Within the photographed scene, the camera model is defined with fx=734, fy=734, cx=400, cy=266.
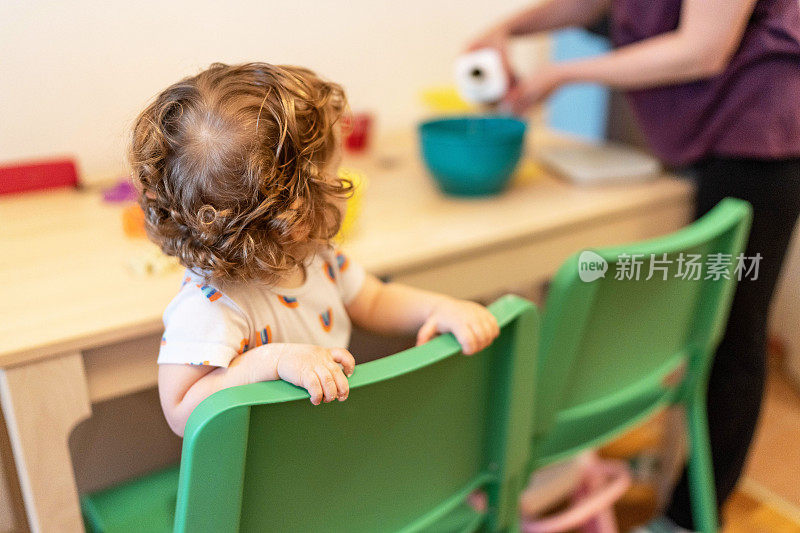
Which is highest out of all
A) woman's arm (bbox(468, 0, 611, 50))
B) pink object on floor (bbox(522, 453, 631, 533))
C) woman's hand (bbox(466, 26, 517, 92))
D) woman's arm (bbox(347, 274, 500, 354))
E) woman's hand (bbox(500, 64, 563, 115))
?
woman's arm (bbox(468, 0, 611, 50))

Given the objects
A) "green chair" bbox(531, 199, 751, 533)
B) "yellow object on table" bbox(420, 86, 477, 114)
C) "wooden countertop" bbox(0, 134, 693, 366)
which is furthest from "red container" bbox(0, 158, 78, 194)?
"green chair" bbox(531, 199, 751, 533)

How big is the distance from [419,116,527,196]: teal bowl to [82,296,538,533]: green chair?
0.49 metres

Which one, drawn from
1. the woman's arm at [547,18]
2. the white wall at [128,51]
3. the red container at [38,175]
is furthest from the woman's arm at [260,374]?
the woman's arm at [547,18]

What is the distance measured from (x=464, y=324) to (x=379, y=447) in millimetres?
137

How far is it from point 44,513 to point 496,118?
0.89m

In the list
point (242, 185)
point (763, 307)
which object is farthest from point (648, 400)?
point (242, 185)

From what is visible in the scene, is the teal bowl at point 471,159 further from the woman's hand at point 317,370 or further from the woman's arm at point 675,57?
the woman's hand at point 317,370

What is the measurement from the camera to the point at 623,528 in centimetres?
133

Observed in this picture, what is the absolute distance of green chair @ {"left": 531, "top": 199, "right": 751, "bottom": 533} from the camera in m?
0.76

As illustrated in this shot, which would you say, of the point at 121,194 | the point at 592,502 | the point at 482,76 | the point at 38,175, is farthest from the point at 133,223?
the point at 592,502

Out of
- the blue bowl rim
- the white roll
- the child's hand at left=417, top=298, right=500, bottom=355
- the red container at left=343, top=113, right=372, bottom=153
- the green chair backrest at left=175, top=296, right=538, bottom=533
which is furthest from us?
the red container at left=343, top=113, right=372, bottom=153

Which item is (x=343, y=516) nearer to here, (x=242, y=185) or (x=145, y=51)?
(x=242, y=185)

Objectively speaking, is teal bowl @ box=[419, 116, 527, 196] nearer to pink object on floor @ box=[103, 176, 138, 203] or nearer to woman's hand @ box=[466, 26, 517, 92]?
woman's hand @ box=[466, 26, 517, 92]

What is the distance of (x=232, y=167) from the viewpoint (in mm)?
612
